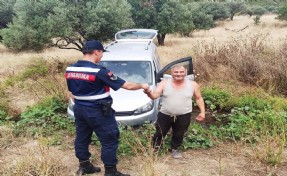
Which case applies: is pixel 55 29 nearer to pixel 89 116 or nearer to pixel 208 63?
pixel 208 63

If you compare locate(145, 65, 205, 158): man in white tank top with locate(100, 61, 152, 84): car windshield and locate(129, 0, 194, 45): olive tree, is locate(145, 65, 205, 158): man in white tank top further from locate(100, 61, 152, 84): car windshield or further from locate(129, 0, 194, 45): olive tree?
locate(129, 0, 194, 45): olive tree

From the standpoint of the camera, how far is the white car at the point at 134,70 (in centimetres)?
584

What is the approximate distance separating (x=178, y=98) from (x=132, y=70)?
290 centimetres

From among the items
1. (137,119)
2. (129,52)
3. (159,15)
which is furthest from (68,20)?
(159,15)

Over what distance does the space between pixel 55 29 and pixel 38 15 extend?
4.91 ft

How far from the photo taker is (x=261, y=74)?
9000 mm

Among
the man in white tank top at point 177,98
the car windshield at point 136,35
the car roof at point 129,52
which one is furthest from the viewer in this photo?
the car windshield at point 136,35

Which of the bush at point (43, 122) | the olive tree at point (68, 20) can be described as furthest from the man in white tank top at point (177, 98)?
the olive tree at point (68, 20)

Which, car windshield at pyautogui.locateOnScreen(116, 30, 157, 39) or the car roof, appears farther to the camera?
car windshield at pyautogui.locateOnScreen(116, 30, 157, 39)

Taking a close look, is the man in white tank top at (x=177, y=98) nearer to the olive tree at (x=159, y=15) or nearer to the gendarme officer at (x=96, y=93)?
the gendarme officer at (x=96, y=93)

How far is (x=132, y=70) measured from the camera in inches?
285

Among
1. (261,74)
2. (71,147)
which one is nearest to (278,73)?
(261,74)

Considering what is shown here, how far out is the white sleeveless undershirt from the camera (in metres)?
4.44

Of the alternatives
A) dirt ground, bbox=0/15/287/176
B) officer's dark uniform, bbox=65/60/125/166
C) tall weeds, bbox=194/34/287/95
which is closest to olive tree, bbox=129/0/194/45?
tall weeds, bbox=194/34/287/95
